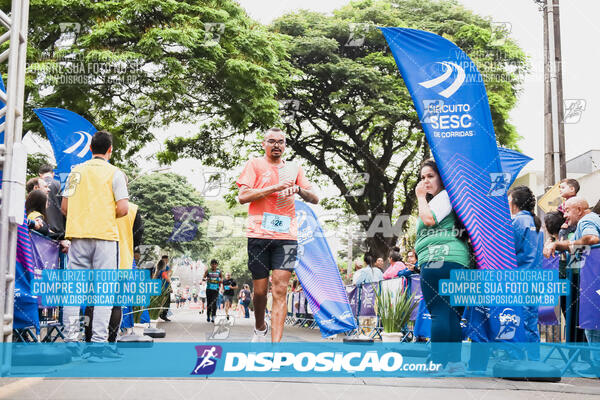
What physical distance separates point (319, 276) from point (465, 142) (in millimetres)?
4752

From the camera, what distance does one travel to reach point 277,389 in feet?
11.7

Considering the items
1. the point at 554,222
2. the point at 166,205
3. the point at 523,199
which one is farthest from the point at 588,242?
the point at 166,205

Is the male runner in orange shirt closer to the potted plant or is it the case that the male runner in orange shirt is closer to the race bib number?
the race bib number

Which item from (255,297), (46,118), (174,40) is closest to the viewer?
(255,297)

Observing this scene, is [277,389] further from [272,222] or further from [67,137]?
[67,137]

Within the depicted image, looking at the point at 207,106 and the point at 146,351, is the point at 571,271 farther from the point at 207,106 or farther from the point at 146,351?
the point at 207,106

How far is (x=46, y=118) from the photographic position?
8.81m

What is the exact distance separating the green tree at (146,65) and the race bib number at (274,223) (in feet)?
32.7

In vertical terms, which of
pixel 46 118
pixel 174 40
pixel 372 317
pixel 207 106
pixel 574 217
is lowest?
pixel 372 317

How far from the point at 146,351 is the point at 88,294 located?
A: 69 cm

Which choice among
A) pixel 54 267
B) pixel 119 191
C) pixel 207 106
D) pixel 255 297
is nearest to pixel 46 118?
pixel 54 267

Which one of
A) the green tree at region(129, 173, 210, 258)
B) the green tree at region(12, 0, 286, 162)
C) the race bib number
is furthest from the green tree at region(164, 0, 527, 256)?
the green tree at region(129, 173, 210, 258)

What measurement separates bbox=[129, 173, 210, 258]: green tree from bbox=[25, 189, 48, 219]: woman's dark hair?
3236 centimetres

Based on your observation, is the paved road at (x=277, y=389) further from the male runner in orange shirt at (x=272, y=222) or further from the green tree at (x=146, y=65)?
the green tree at (x=146, y=65)
